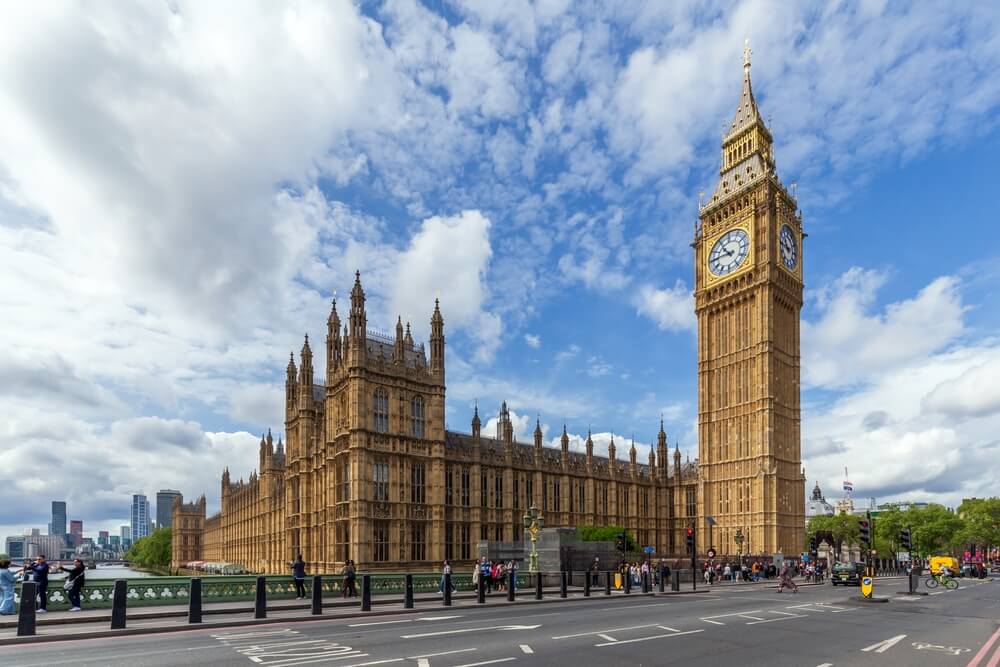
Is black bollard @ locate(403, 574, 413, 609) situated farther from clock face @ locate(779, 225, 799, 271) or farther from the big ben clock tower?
clock face @ locate(779, 225, 799, 271)

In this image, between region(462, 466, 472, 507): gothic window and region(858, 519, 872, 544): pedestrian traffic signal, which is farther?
region(462, 466, 472, 507): gothic window

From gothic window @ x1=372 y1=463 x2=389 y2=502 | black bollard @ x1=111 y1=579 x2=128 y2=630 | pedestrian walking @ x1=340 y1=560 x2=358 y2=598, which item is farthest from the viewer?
gothic window @ x1=372 y1=463 x2=389 y2=502

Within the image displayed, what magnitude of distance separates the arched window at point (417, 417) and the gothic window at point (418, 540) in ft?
23.0

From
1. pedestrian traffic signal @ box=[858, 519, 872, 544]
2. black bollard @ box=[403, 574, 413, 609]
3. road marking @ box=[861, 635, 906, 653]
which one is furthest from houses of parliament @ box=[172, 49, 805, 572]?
road marking @ box=[861, 635, 906, 653]

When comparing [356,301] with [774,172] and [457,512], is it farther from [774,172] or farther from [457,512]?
[774,172]

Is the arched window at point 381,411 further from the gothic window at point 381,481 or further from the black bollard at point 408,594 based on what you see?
the black bollard at point 408,594

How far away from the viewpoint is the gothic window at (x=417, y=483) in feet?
177

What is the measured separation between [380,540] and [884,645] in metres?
39.5

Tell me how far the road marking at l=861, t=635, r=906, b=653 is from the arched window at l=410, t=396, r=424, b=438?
40644 millimetres

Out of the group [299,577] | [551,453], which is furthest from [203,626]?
[551,453]

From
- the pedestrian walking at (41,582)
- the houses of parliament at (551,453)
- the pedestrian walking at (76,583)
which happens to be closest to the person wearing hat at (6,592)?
the pedestrian walking at (41,582)

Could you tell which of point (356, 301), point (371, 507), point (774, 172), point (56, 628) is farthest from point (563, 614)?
point (774, 172)

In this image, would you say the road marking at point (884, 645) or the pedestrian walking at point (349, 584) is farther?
the pedestrian walking at point (349, 584)

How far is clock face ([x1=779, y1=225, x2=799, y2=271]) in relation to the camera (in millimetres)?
79100
